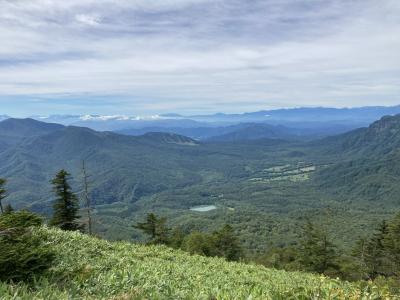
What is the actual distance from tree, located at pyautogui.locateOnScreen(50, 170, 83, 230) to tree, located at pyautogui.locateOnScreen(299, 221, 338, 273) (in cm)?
3401

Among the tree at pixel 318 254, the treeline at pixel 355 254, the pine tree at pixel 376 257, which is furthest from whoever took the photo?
Answer: the pine tree at pixel 376 257

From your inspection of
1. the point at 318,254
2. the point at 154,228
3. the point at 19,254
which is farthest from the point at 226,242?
the point at 19,254

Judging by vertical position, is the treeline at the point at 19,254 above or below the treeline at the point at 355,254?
above

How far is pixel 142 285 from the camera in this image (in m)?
9.61

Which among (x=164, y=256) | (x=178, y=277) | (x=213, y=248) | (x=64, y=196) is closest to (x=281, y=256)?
(x=213, y=248)

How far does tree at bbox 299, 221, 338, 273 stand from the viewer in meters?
62.8

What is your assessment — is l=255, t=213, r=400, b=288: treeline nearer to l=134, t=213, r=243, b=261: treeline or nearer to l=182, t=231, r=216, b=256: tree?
l=134, t=213, r=243, b=261: treeline

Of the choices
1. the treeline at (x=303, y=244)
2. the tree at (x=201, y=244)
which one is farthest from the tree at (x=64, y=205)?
the tree at (x=201, y=244)

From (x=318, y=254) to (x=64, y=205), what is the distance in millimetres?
36762

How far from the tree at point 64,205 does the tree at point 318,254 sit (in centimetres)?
3401

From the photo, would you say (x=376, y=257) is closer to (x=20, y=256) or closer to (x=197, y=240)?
(x=197, y=240)

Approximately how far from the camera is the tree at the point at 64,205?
52.9 meters

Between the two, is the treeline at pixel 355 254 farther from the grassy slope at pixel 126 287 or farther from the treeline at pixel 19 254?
the treeline at pixel 19 254

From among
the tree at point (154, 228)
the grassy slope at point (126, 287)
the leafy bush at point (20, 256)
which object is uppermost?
the leafy bush at point (20, 256)
